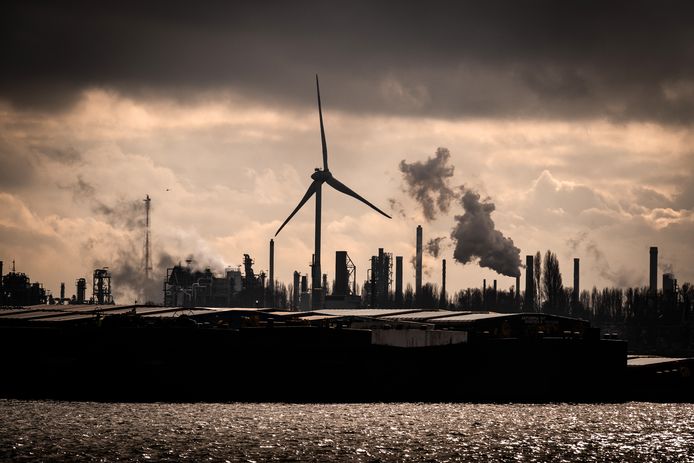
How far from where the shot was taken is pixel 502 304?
19962 centimetres

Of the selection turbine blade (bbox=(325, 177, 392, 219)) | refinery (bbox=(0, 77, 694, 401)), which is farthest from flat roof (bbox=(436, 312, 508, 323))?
turbine blade (bbox=(325, 177, 392, 219))

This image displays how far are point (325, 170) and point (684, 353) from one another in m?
55.9

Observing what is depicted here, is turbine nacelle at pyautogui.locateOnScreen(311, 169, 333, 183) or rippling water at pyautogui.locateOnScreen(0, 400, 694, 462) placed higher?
turbine nacelle at pyautogui.locateOnScreen(311, 169, 333, 183)

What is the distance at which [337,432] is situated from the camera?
63.9 m

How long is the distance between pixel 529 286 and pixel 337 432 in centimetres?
11569

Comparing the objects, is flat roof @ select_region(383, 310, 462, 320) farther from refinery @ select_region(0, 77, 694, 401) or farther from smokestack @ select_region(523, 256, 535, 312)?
smokestack @ select_region(523, 256, 535, 312)

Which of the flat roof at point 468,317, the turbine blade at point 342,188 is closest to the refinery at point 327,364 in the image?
the flat roof at point 468,317

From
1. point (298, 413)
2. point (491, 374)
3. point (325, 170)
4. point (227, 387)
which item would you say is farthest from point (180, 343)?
point (325, 170)

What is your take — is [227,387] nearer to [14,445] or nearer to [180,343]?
[180,343]

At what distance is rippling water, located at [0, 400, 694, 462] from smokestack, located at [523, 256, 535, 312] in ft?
299

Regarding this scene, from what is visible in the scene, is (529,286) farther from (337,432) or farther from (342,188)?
(337,432)

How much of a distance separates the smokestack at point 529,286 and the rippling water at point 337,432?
91.0 metres

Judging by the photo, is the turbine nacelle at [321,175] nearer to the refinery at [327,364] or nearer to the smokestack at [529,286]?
the smokestack at [529,286]

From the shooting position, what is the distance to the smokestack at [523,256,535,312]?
563 ft
